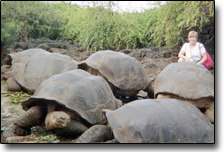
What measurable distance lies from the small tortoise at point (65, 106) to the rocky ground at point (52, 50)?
116mm

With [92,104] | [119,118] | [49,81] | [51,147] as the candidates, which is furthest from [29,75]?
[119,118]

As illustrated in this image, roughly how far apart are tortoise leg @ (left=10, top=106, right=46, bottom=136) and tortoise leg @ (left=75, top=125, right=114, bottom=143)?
0.53m

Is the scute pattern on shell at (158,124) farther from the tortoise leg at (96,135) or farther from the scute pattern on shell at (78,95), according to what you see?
the scute pattern on shell at (78,95)

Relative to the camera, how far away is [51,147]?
196cm

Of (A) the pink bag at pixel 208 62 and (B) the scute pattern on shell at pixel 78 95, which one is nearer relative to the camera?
(B) the scute pattern on shell at pixel 78 95

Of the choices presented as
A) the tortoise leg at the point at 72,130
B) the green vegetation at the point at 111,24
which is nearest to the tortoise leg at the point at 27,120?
the tortoise leg at the point at 72,130

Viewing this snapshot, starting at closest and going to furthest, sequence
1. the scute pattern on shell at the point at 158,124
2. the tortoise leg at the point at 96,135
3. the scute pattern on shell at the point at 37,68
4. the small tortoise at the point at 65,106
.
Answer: the scute pattern on shell at the point at 158,124
the tortoise leg at the point at 96,135
the small tortoise at the point at 65,106
the scute pattern on shell at the point at 37,68

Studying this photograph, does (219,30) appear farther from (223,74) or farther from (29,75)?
(29,75)

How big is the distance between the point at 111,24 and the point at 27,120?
4.56 meters

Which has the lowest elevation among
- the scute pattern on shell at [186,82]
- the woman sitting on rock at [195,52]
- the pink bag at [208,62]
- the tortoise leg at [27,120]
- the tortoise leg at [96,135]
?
the tortoise leg at [96,135]

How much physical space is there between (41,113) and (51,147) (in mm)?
489

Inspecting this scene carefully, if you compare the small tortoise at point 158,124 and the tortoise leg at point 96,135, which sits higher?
the small tortoise at point 158,124

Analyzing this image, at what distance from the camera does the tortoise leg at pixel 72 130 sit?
224 centimetres

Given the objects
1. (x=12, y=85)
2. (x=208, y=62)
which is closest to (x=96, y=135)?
(x=208, y=62)
